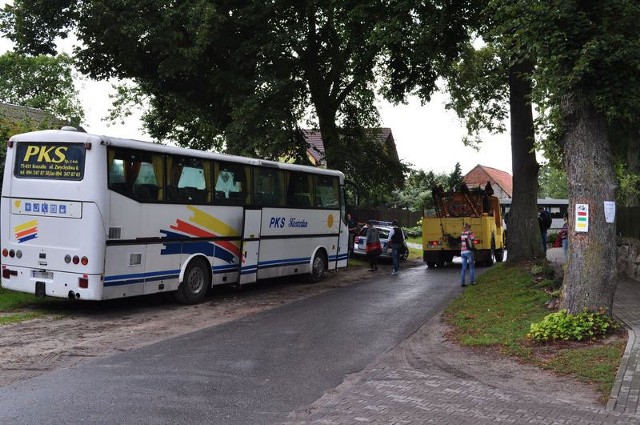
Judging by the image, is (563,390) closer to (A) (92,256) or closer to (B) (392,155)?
(A) (92,256)

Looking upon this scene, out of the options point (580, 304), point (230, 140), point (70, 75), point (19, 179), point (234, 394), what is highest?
point (70, 75)

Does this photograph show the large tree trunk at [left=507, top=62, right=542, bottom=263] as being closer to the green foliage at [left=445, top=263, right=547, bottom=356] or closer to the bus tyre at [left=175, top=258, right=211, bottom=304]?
the green foliage at [left=445, top=263, right=547, bottom=356]

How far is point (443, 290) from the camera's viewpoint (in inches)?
683

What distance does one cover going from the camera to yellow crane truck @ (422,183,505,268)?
24.7 m

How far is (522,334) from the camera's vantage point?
983cm

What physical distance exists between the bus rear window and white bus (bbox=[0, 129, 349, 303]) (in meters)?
0.02

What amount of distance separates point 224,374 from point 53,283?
19.1 ft

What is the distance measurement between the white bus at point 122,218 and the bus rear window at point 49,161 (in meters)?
0.02

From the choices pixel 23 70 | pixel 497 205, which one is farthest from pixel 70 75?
pixel 497 205

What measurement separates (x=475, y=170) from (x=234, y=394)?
88475 millimetres

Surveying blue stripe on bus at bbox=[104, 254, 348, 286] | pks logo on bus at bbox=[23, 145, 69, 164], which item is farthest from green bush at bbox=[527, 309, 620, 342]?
pks logo on bus at bbox=[23, 145, 69, 164]

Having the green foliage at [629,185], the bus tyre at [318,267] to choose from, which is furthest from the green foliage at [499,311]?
the green foliage at [629,185]

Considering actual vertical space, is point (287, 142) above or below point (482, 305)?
above

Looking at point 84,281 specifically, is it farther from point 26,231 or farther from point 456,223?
point 456,223
